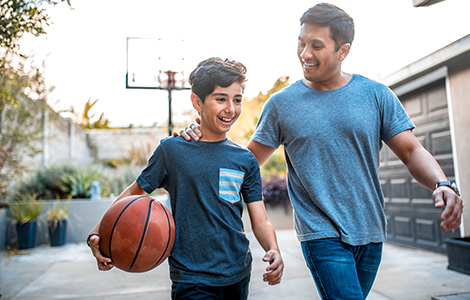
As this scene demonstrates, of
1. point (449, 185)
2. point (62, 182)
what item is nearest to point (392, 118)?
point (449, 185)

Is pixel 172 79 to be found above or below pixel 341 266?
above

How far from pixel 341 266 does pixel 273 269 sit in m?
0.31

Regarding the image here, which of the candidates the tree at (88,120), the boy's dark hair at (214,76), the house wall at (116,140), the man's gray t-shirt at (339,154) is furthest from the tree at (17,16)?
the tree at (88,120)

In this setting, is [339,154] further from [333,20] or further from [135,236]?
[135,236]

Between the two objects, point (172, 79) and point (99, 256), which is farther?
point (172, 79)

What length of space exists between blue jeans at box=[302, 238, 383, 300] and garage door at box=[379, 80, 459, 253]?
466 centimetres

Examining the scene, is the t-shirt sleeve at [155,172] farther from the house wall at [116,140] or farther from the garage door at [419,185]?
the house wall at [116,140]

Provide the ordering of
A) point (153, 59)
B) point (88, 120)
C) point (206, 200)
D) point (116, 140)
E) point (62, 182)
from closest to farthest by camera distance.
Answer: point (206, 200) < point (62, 182) < point (153, 59) < point (116, 140) < point (88, 120)

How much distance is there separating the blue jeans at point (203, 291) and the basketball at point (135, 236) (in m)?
0.16

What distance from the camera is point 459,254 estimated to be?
4.77 m

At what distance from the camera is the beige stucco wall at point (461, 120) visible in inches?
213

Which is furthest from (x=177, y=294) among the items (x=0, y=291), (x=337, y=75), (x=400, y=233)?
(x=400, y=233)

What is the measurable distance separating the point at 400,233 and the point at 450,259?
6.30 ft

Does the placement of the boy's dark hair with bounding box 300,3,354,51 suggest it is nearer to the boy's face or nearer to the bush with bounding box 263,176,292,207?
the boy's face
